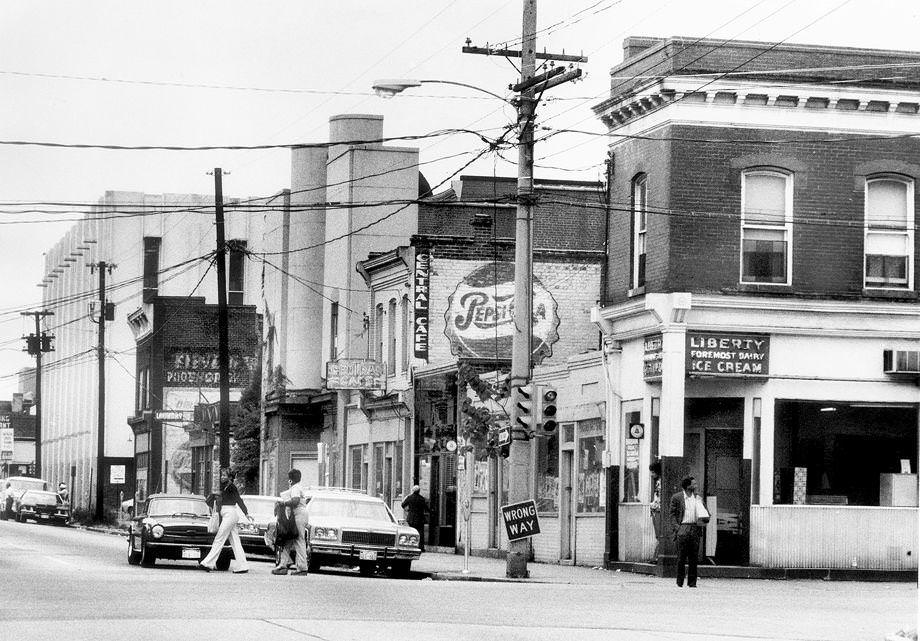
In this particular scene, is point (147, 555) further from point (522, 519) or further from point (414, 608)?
point (414, 608)

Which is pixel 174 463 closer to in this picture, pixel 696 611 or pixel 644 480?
pixel 644 480

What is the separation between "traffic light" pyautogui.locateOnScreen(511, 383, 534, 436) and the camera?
28.5 meters

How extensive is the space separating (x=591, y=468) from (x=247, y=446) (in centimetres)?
3197

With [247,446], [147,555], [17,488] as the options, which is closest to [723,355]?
[147,555]

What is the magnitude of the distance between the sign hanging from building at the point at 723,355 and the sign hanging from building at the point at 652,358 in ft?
2.13

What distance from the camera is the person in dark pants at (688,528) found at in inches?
1063

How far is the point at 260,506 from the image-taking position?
37375 millimetres

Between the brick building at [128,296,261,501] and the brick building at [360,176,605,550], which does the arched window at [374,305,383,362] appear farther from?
the brick building at [128,296,261,501]

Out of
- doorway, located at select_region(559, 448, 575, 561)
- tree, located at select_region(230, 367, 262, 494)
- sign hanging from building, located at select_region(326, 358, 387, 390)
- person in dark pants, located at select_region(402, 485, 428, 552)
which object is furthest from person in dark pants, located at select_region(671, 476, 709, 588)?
tree, located at select_region(230, 367, 262, 494)

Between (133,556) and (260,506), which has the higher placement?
(260,506)

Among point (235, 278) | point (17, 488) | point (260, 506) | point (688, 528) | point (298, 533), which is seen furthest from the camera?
point (235, 278)

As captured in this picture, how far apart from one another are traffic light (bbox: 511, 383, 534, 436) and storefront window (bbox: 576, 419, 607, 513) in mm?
4996

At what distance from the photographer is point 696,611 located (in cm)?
2128

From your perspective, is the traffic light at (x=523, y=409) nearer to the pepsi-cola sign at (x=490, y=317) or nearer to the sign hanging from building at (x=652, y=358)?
the sign hanging from building at (x=652, y=358)
